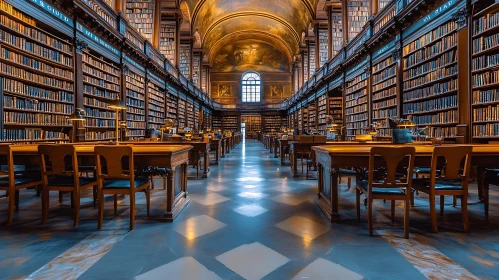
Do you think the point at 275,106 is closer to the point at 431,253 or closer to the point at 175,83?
the point at 175,83

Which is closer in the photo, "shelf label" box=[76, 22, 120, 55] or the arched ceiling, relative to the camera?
"shelf label" box=[76, 22, 120, 55]

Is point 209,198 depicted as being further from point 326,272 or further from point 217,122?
point 217,122

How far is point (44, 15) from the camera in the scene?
554 cm

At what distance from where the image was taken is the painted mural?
2975cm

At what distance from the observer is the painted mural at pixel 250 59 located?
29.8 m

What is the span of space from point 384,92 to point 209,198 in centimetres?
631

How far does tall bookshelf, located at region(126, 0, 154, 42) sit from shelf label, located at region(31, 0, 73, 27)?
555 cm

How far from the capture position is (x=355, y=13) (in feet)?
38.1

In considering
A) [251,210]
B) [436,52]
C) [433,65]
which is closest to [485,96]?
[433,65]

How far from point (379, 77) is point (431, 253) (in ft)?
23.9

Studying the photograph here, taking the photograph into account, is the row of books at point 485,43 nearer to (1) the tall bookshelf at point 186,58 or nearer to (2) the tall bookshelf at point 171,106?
(2) the tall bookshelf at point 171,106

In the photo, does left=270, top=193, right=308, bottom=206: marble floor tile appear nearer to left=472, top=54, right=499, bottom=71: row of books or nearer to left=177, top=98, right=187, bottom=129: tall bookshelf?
left=472, top=54, right=499, bottom=71: row of books

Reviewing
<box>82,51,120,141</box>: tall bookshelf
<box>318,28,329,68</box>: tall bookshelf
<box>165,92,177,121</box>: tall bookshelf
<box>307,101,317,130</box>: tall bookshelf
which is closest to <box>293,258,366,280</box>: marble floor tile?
<box>82,51,120,141</box>: tall bookshelf

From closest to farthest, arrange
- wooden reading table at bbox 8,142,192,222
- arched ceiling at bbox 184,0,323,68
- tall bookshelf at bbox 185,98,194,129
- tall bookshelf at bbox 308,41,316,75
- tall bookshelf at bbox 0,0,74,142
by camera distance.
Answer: wooden reading table at bbox 8,142,192,222, tall bookshelf at bbox 0,0,74,142, tall bookshelf at bbox 185,98,194,129, arched ceiling at bbox 184,0,323,68, tall bookshelf at bbox 308,41,316,75
